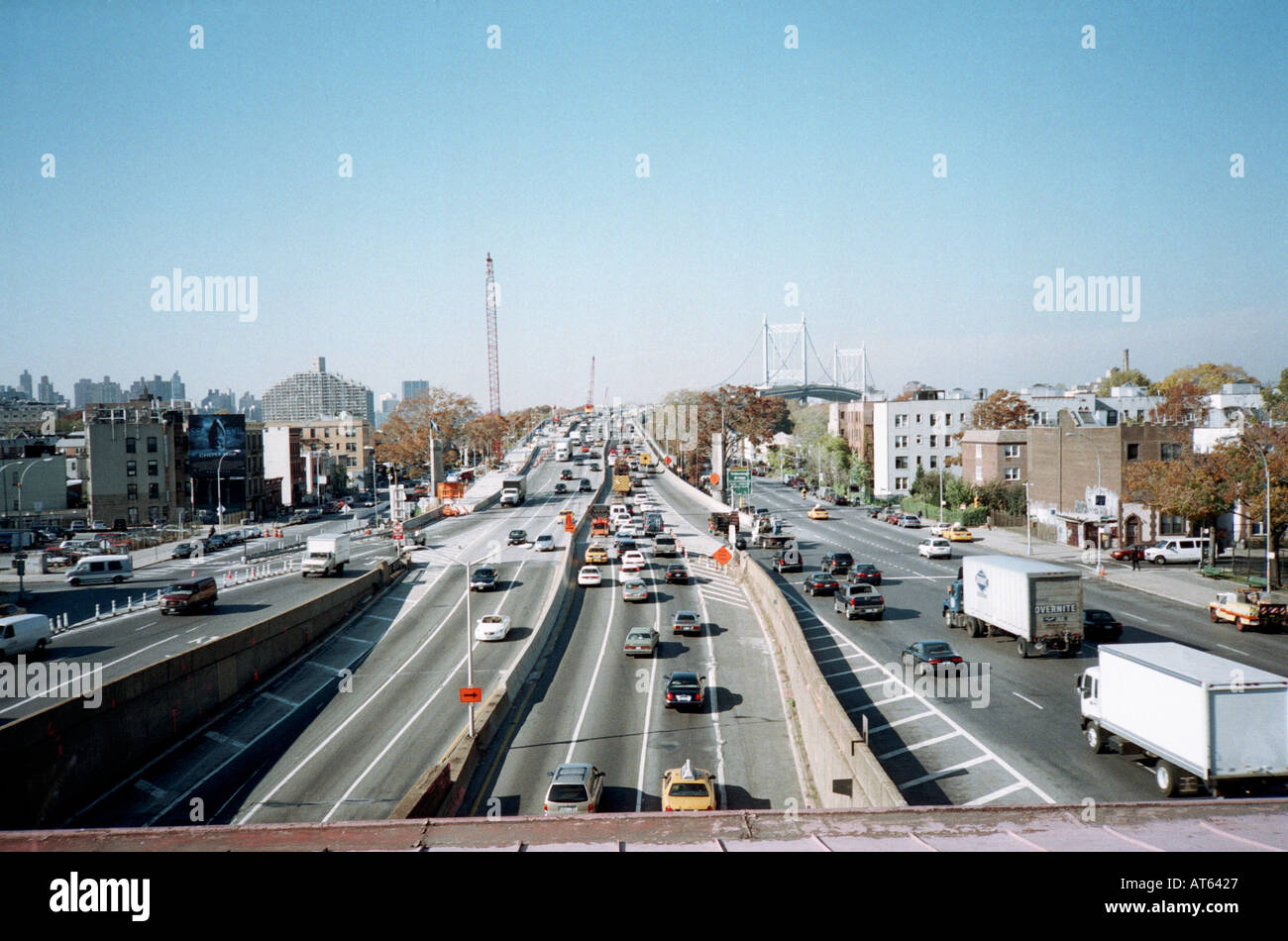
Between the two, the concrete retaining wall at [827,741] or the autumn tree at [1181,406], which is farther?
the autumn tree at [1181,406]

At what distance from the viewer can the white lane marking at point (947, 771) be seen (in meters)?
19.5

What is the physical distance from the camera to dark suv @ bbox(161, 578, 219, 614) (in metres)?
38.5

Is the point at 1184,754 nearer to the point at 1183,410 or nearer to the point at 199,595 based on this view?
the point at 199,595

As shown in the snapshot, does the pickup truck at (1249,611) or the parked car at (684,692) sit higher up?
the pickup truck at (1249,611)

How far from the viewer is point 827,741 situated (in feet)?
68.5

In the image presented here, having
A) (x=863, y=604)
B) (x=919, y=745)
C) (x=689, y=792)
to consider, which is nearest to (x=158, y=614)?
(x=689, y=792)

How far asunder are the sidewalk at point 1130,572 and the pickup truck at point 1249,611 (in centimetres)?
362

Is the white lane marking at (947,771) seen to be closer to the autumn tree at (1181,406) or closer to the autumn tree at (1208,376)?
the autumn tree at (1181,406)

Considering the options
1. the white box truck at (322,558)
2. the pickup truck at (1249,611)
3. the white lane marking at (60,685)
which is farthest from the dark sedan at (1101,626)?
the white box truck at (322,558)

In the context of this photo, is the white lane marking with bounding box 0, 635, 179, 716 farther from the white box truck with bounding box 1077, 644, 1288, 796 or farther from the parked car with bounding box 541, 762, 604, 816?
the white box truck with bounding box 1077, 644, 1288, 796

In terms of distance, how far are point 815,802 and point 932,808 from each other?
9046 millimetres

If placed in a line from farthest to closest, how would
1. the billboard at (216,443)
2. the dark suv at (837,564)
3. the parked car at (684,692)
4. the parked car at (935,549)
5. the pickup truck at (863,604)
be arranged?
the billboard at (216,443) → the parked car at (935,549) → the dark suv at (837,564) → the pickup truck at (863,604) → the parked car at (684,692)

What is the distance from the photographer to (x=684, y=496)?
94.8 m

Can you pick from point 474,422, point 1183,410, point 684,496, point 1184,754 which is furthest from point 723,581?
point 474,422
